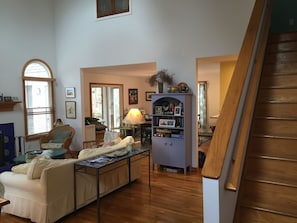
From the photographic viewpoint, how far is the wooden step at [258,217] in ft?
6.82

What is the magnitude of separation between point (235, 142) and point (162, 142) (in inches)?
122

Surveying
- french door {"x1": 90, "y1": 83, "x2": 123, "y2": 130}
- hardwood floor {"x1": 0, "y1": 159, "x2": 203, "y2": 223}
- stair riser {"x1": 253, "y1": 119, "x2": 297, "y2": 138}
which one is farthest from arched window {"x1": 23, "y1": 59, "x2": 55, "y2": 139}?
stair riser {"x1": 253, "y1": 119, "x2": 297, "y2": 138}

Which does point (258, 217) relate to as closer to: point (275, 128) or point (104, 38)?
point (275, 128)

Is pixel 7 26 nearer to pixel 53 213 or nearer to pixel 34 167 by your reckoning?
pixel 34 167

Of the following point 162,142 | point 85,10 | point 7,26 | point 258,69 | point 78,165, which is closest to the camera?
point 258,69

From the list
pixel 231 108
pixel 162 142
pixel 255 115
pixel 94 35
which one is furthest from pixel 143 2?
pixel 231 108

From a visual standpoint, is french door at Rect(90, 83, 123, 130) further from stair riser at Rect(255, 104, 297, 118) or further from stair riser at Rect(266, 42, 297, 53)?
stair riser at Rect(255, 104, 297, 118)

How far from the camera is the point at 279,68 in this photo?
3.40 m

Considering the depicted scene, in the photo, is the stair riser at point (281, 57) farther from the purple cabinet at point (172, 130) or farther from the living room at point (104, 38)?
the purple cabinet at point (172, 130)

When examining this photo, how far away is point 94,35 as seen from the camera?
658 centimetres

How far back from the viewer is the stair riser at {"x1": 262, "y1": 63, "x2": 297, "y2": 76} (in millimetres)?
3303

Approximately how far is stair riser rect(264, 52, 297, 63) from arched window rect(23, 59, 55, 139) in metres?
5.81

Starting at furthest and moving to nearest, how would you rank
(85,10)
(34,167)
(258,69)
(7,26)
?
1. (85,10)
2. (7,26)
3. (34,167)
4. (258,69)

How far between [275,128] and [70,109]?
5.80 metres
